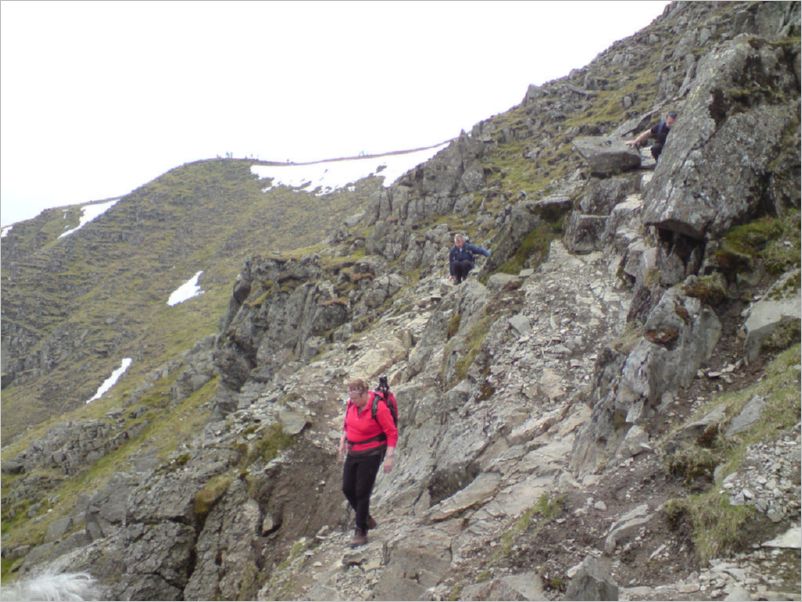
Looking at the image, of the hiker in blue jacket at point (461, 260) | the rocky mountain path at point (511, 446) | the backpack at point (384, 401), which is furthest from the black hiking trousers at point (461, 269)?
the backpack at point (384, 401)

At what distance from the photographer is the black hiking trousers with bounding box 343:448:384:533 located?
10969 mm

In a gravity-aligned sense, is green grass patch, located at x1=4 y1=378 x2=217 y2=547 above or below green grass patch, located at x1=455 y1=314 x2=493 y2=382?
below

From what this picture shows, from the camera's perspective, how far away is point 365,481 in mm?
11031

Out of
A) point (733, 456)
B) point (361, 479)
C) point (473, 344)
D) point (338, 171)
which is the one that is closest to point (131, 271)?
point (338, 171)

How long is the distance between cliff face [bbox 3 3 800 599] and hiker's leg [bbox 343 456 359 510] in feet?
3.66

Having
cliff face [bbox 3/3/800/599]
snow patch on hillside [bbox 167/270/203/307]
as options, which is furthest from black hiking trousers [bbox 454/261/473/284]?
snow patch on hillside [bbox 167/270/203/307]

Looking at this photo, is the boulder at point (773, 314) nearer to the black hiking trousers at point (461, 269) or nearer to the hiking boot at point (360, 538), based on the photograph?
the hiking boot at point (360, 538)

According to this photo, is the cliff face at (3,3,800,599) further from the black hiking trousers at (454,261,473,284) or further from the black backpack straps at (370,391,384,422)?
the black backpack straps at (370,391,384,422)

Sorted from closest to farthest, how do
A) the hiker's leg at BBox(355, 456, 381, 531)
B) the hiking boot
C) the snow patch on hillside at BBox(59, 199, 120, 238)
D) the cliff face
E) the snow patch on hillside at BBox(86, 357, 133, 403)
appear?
the cliff face, the hiker's leg at BBox(355, 456, 381, 531), the hiking boot, the snow patch on hillside at BBox(86, 357, 133, 403), the snow patch on hillside at BBox(59, 199, 120, 238)

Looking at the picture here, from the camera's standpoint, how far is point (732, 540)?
6516mm

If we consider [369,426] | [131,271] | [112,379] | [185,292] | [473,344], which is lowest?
[112,379]

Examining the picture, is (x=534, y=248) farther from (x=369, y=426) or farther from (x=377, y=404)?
(x=369, y=426)

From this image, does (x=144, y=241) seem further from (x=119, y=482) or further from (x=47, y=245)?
(x=119, y=482)

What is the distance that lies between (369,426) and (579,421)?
13.9 ft
